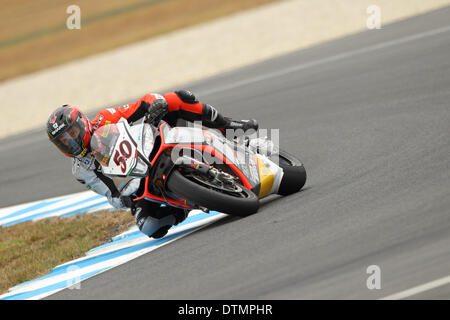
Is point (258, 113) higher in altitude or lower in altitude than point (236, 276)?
lower

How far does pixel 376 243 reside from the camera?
517 centimetres

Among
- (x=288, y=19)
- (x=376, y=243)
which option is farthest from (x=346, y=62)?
(x=376, y=243)

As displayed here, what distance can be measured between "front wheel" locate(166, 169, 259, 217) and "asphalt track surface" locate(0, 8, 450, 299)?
0.55 ft

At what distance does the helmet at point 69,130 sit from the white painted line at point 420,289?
3298 mm

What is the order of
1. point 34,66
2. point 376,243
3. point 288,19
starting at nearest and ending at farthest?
point 376,243
point 288,19
point 34,66

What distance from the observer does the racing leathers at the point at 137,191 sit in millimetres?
6781

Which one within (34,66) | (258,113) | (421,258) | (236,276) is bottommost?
(34,66)

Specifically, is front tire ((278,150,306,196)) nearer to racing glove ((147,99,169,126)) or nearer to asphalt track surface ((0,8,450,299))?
asphalt track surface ((0,8,450,299))

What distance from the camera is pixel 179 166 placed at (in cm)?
638

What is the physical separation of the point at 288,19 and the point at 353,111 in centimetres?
899

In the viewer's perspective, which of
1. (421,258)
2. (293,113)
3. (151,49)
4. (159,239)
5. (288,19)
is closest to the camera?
(421,258)

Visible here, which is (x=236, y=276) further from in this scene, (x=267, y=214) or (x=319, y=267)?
(x=267, y=214)

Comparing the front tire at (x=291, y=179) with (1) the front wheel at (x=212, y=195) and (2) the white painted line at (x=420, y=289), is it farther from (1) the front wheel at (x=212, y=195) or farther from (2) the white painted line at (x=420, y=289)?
(2) the white painted line at (x=420, y=289)
